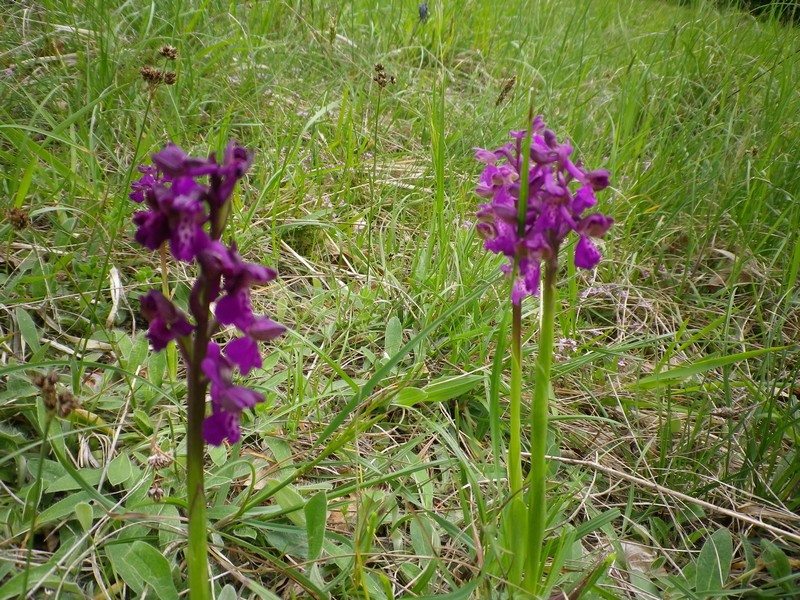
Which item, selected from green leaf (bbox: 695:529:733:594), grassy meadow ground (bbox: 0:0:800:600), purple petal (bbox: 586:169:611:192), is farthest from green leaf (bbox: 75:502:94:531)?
green leaf (bbox: 695:529:733:594)

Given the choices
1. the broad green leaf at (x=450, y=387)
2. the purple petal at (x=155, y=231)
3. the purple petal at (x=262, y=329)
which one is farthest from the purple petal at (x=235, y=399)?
the broad green leaf at (x=450, y=387)

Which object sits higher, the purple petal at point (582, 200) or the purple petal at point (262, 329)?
the purple petal at point (582, 200)

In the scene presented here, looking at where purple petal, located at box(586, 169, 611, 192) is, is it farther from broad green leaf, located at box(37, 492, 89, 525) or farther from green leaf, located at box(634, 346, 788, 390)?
broad green leaf, located at box(37, 492, 89, 525)

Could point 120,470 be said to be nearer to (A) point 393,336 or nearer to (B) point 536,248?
(A) point 393,336

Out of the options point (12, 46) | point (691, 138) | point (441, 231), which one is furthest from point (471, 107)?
point (12, 46)

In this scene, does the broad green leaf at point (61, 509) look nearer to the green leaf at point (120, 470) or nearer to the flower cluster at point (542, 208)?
the green leaf at point (120, 470)

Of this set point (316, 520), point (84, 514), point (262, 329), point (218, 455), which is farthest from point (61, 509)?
point (262, 329)
